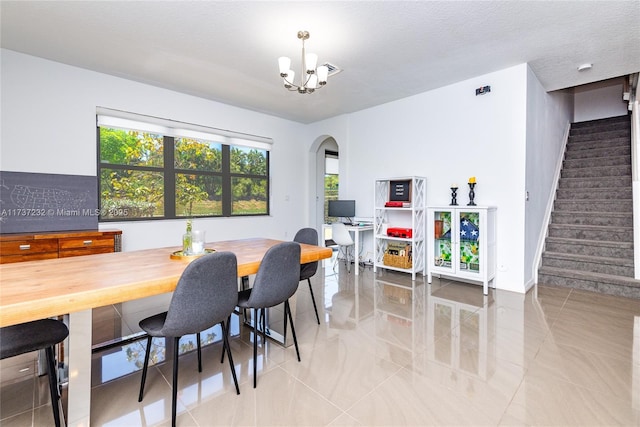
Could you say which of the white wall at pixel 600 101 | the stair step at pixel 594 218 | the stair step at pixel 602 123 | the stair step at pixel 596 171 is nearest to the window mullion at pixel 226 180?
the stair step at pixel 594 218

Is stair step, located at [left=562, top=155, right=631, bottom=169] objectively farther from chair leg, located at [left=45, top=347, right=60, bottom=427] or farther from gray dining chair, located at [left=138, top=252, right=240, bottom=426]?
chair leg, located at [left=45, top=347, right=60, bottom=427]

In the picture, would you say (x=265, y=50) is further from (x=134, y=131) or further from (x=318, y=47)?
(x=134, y=131)

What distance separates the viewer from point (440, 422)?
61.5 inches

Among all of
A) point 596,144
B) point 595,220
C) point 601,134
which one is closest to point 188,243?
point 595,220

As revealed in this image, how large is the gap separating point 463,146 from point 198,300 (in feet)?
12.9

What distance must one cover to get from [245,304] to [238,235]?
3.41 metres

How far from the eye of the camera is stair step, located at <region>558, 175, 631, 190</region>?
4.71 m

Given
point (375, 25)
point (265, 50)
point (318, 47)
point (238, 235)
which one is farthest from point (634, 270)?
point (238, 235)

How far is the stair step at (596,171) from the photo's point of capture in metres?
Result: 4.88

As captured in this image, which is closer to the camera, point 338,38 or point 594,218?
point 338,38

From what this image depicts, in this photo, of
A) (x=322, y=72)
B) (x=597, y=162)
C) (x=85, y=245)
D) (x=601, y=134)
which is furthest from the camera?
(x=601, y=134)

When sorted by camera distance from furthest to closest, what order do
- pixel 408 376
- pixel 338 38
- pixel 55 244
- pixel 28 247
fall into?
pixel 55 244 < pixel 28 247 < pixel 338 38 < pixel 408 376

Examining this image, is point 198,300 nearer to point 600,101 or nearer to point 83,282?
point 83,282

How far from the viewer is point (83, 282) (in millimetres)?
1466
